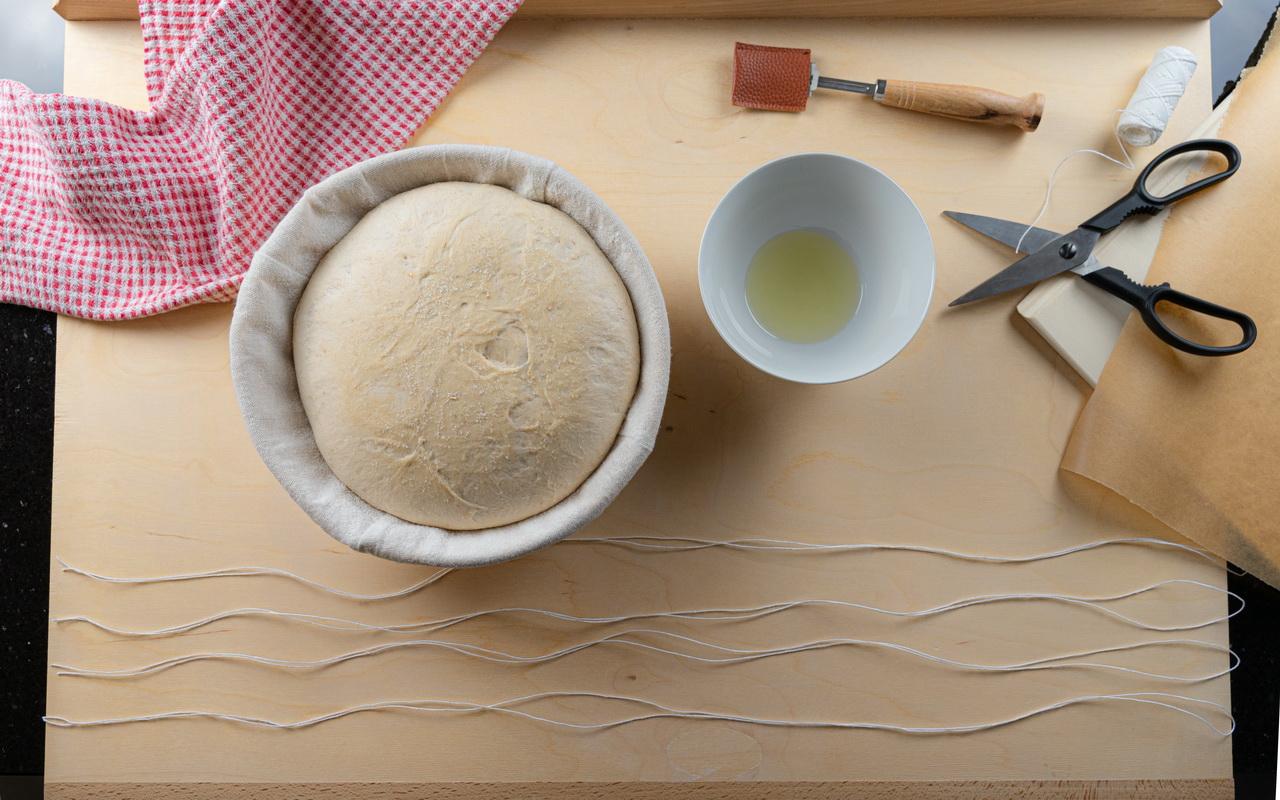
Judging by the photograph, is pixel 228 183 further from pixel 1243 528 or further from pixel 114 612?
A: pixel 1243 528

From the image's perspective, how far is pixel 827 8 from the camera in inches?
36.7

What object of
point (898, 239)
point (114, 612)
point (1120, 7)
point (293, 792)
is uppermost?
point (1120, 7)

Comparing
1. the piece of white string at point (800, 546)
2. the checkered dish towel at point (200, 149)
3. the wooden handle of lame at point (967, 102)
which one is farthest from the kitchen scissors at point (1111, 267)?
the checkered dish towel at point (200, 149)

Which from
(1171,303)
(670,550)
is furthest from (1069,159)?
(670,550)

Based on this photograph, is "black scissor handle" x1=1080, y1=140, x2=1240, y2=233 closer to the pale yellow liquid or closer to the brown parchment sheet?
the brown parchment sheet

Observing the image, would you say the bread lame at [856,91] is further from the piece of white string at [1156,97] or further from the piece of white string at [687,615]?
the piece of white string at [687,615]

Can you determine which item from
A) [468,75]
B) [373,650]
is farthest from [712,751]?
[468,75]

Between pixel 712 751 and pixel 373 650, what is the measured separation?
431mm

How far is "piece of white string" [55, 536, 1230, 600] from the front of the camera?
93 cm

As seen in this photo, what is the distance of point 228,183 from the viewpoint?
886mm

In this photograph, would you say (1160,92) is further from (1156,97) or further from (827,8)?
(827,8)

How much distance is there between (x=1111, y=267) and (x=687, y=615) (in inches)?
25.9

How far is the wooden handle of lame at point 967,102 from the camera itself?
2.96 ft

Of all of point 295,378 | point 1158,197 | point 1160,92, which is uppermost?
point 1160,92
